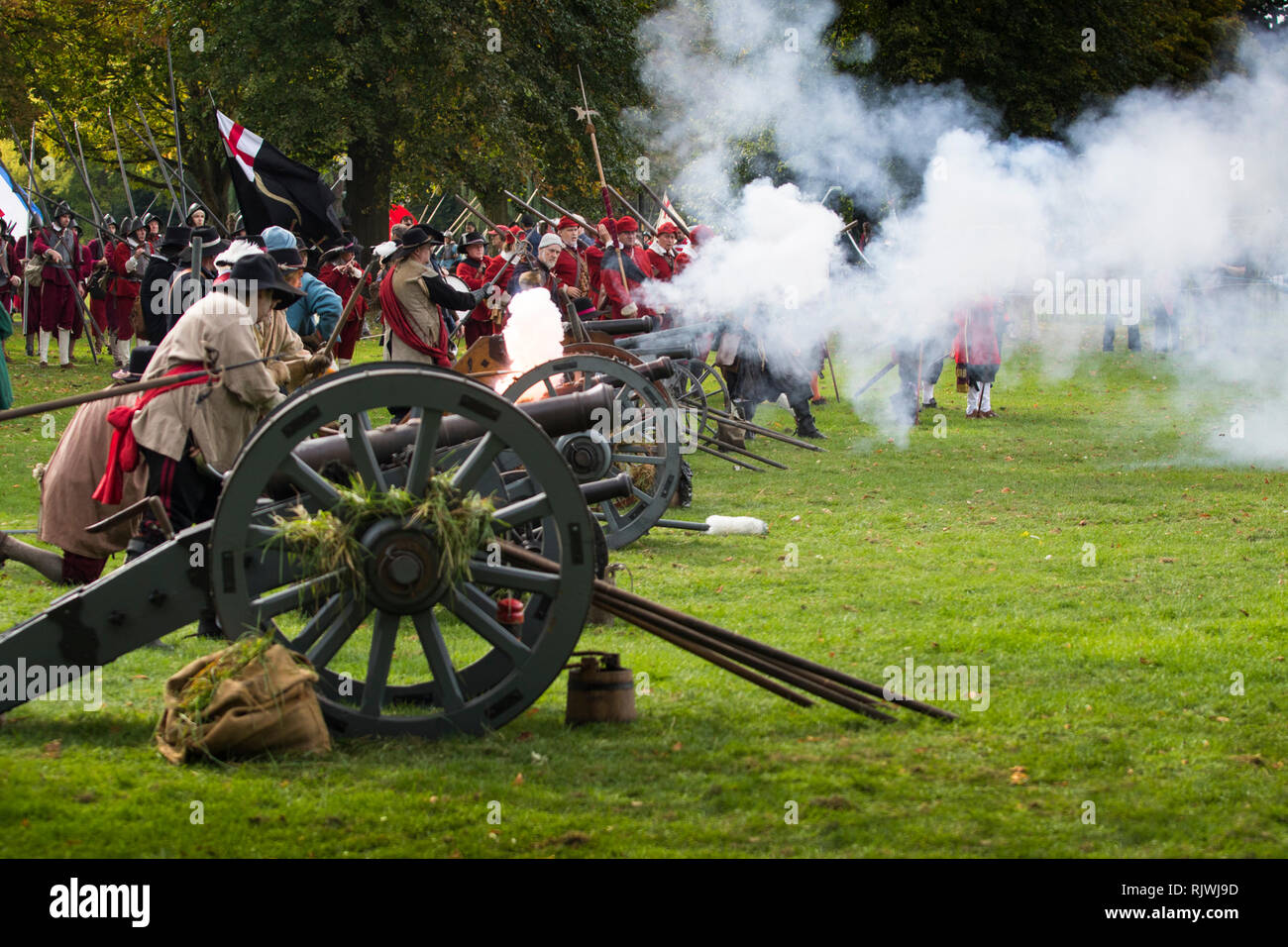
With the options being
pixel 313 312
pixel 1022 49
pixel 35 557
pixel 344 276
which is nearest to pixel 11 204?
pixel 344 276

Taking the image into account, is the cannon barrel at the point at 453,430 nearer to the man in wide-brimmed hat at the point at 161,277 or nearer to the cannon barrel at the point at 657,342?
the cannon barrel at the point at 657,342

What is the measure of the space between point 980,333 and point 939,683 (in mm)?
12647

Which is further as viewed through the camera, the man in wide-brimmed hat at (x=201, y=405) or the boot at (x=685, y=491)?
the boot at (x=685, y=491)

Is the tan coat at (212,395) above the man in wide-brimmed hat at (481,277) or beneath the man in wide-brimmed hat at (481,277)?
beneath

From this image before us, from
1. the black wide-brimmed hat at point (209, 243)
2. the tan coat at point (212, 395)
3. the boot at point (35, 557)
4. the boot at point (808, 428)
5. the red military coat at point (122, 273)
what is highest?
the red military coat at point (122, 273)

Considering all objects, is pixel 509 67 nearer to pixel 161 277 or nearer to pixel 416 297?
pixel 161 277

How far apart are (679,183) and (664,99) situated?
161cm

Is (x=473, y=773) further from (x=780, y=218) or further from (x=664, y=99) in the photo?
(x=664, y=99)

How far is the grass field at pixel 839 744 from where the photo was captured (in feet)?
14.8

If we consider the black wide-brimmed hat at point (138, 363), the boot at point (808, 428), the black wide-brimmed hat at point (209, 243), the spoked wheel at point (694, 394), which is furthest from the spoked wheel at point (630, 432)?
the boot at point (808, 428)

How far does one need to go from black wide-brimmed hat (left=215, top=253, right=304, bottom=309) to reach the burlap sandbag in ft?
8.52

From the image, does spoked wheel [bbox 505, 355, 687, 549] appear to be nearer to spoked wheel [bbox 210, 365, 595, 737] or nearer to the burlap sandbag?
spoked wheel [bbox 210, 365, 595, 737]

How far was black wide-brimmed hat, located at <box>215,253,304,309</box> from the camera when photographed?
7207 millimetres

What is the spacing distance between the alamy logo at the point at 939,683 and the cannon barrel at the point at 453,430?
6.03 feet
